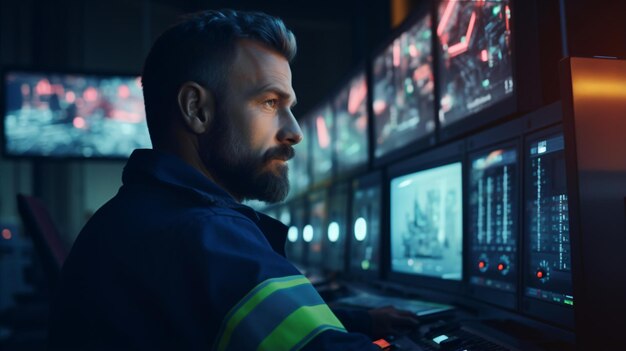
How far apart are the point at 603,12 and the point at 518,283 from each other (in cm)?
66

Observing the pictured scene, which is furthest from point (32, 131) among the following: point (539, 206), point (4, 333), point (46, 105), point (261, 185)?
point (539, 206)

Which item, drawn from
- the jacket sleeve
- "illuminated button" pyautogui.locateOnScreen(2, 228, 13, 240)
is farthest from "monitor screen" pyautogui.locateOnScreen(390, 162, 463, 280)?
"illuminated button" pyautogui.locateOnScreen(2, 228, 13, 240)

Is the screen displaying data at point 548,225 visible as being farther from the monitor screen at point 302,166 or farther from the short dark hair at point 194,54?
the monitor screen at point 302,166

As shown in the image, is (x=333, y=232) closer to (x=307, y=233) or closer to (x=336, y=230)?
(x=336, y=230)

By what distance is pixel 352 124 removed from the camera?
3.06 meters

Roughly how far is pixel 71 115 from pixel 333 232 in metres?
3.11

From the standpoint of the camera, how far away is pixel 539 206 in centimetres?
125

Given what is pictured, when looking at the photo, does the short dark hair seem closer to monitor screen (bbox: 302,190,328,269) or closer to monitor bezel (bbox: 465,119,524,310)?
monitor bezel (bbox: 465,119,524,310)

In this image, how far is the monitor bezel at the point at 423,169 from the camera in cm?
163

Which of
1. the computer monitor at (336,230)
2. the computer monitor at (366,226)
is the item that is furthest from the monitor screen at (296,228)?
the computer monitor at (366,226)

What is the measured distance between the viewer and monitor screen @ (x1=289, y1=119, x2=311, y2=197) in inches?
172

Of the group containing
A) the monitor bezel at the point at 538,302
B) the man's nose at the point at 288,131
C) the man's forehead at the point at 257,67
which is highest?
the man's forehead at the point at 257,67

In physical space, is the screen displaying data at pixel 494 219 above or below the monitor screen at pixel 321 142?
below

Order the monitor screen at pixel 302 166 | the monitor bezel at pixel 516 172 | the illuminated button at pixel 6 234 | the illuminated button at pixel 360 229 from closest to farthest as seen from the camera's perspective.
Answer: the monitor bezel at pixel 516 172, the illuminated button at pixel 360 229, the monitor screen at pixel 302 166, the illuminated button at pixel 6 234
